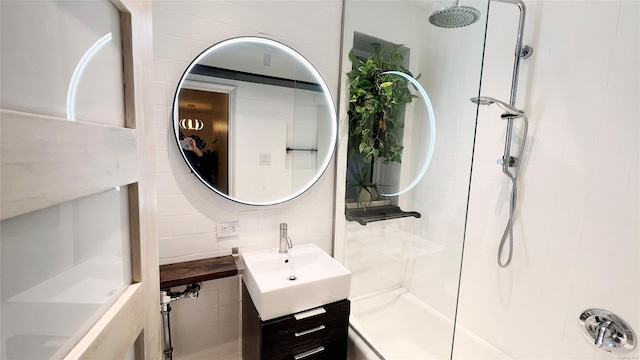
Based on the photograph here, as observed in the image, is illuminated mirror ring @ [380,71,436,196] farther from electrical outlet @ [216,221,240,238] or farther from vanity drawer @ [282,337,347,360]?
electrical outlet @ [216,221,240,238]

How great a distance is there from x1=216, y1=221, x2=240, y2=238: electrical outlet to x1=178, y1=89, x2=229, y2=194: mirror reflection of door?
0.19m

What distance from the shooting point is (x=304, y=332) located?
122 cm

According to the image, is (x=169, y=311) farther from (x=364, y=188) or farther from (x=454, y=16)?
(x=454, y=16)

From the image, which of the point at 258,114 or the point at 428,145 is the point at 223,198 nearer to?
the point at 258,114

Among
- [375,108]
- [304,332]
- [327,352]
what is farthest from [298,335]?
[375,108]

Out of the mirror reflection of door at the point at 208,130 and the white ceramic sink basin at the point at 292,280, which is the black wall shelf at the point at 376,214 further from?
the mirror reflection of door at the point at 208,130

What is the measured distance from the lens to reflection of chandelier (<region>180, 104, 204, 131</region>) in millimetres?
1305

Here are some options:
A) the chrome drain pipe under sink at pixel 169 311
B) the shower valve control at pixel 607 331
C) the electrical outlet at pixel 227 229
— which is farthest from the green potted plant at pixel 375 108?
the shower valve control at pixel 607 331

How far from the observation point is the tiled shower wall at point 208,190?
1272mm

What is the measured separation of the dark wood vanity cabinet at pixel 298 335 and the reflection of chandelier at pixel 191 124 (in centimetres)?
92

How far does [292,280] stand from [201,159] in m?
0.82

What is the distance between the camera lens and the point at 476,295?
1.68 metres

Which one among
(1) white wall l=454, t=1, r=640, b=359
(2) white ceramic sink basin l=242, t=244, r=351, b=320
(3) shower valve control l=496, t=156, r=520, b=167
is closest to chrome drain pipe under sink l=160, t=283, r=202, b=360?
(2) white ceramic sink basin l=242, t=244, r=351, b=320

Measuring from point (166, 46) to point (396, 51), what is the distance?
4.42 ft
